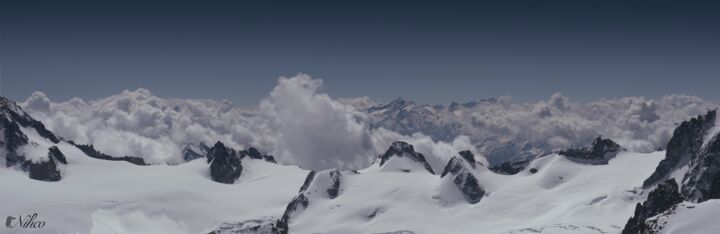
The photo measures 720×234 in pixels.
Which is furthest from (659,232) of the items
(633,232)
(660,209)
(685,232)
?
(660,209)

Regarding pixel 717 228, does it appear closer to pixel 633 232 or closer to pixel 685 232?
pixel 685 232

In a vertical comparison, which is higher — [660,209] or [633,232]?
[660,209]

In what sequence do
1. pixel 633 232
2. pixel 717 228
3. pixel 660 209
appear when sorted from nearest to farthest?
1. pixel 717 228
2. pixel 633 232
3. pixel 660 209

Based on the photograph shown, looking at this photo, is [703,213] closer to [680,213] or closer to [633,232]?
[680,213]

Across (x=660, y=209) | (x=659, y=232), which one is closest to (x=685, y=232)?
(x=659, y=232)

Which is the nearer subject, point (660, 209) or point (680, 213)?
point (680, 213)

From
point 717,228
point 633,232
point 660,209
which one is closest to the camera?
point 717,228

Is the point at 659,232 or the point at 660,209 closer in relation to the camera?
the point at 659,232

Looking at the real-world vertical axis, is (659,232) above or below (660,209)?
below
